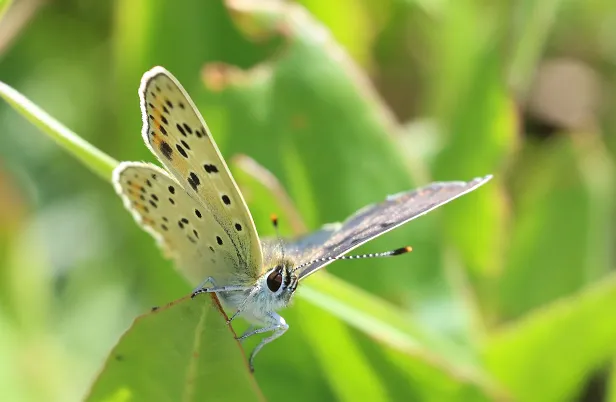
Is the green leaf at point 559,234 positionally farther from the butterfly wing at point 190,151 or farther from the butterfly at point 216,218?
the butterfly wing at point 190,151

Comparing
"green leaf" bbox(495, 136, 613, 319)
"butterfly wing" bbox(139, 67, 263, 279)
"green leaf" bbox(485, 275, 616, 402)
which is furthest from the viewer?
"green leaf" bbox(495, 136, 613, 319)

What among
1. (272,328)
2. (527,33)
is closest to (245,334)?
(272,328)

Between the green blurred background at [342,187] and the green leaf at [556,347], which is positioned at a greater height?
the green blurred background at [342,187]

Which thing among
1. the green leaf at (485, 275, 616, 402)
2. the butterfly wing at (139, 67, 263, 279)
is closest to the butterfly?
the butterfly wing at (139, 67, 263, 279)

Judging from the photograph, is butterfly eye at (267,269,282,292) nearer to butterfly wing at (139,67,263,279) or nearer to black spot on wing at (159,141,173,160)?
butterfly wing at (139,67,263,279)

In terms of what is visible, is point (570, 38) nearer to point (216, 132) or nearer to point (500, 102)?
point (500, 102)

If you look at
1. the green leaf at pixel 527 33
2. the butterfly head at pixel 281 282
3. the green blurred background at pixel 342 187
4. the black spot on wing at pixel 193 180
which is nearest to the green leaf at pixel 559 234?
the green blurred background at pixel 342 187

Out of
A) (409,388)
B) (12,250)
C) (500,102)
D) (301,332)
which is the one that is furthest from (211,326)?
(500,102)
